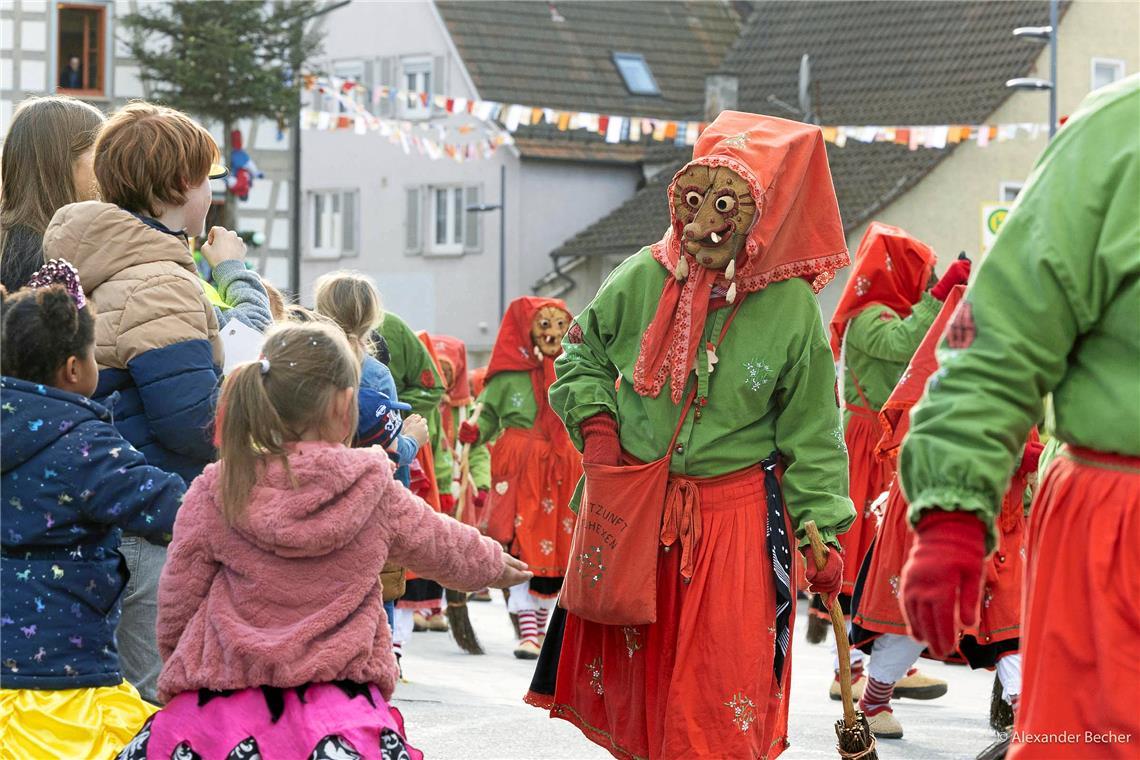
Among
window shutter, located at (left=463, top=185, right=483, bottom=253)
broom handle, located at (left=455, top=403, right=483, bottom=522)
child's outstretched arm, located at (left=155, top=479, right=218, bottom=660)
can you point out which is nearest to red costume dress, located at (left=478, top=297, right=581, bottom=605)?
broom handle, located at (left=455, top=403, right=483, bottom=522)

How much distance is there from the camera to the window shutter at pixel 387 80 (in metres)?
46.2

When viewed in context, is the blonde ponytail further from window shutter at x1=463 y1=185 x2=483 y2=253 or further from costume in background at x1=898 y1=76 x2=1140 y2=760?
window shutter at x1=463 y1=185 x2=483 y2=253

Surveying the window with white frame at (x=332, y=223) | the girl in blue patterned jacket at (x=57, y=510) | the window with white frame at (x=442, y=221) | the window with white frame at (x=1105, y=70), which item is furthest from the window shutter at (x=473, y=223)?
the girl in blue patterned jacket at (x=57, y=510)

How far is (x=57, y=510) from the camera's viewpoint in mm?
A: 4738

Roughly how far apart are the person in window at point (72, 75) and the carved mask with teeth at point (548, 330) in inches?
955

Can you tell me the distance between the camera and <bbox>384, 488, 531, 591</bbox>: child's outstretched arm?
4.65 m

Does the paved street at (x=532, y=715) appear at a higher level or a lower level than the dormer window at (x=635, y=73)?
lower

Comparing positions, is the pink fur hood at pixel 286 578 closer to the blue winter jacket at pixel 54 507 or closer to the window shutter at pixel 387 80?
the blue winter jacket at pixel 54 507

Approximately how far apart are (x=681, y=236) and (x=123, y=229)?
5.50 feet

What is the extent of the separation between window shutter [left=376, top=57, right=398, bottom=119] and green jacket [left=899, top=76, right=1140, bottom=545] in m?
43.3

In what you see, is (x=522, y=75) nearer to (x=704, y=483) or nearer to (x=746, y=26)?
(x=746, y=26)

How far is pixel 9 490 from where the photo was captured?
4.74 m

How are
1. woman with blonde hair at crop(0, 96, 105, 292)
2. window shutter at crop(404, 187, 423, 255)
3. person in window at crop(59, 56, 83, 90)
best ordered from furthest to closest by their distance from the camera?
1. window shutter at crop(404, 187, 423, 255)
2. person in window at crop(59, 56, 83, 90)
3. woman with blonde hair at crop(0, 96, 105, 292)

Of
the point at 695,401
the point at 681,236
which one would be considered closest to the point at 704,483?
the point at 695,401
